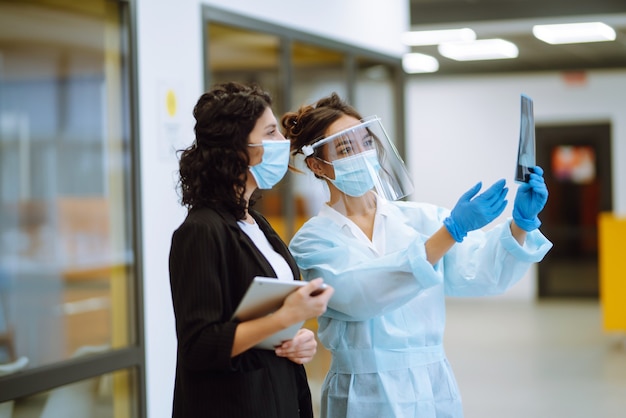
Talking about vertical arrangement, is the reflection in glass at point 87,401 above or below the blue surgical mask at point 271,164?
below

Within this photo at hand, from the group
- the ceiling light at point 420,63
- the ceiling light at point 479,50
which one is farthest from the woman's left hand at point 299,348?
the ceiling light at point 420,63

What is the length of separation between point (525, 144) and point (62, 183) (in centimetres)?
374

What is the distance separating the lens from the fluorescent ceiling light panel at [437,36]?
8359mm

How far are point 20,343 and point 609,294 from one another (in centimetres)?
556

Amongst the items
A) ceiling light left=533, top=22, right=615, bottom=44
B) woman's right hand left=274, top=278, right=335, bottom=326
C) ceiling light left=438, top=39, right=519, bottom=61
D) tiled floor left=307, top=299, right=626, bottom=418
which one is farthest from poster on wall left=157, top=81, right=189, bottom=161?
ceiling light left=438, top=39, right=519, bottom=61

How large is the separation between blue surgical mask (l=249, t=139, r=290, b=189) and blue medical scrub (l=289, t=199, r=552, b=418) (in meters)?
0.28

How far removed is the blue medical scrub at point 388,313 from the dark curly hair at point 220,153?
0.37 m

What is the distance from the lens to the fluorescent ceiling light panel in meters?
8.36

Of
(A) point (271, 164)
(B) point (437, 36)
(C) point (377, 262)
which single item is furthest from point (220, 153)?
(B) point (437, 36)

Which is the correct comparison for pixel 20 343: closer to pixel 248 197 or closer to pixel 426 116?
pixel 248 197

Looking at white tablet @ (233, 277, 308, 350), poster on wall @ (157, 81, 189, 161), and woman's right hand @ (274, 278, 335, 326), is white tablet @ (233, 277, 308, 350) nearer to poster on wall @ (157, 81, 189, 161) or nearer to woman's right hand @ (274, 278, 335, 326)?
woman's right hand @ (274, 278, 335, 326)

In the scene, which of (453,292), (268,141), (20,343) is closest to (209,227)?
(268,141)

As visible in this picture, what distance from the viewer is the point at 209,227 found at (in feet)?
5.68

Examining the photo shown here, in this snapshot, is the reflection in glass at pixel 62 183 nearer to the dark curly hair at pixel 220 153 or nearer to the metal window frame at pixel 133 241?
the metal window frame at pixel 133 241
